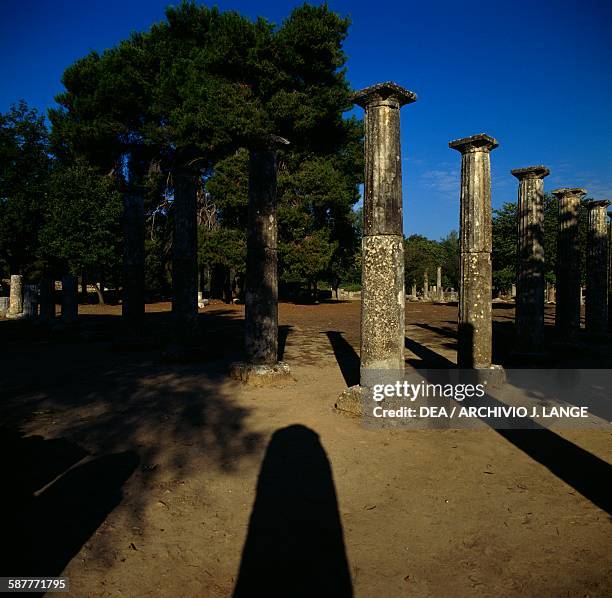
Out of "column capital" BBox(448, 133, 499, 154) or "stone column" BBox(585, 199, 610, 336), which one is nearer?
"column capital" BBox(448, 133, 499, 154)

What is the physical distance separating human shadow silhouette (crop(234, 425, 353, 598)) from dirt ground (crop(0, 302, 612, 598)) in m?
0.01

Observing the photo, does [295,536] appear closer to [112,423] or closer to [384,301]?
[112,423]

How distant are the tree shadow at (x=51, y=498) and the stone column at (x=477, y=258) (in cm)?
622

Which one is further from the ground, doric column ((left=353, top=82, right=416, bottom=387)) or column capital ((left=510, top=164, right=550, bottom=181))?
column capital ((left=510, top=164, right=550, bottom=181))

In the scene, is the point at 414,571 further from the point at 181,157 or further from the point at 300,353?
the point at 181,157

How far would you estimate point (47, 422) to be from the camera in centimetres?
577

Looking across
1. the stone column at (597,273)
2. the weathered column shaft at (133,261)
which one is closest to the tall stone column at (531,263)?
the stone column at (597,273)

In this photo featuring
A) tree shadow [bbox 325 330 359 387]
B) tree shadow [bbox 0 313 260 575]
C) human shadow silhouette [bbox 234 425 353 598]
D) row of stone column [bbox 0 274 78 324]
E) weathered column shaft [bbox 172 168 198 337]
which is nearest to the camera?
human shadow silhouette [bbox 234 425 353 598]

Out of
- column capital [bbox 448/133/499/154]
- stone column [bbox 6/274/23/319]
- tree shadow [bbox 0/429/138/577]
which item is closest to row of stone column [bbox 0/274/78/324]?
stone column [bbox 6/274/23/319]

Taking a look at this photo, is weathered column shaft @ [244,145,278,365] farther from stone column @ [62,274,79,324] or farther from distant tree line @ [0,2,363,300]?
distant tree line @ [0,2,363,300]

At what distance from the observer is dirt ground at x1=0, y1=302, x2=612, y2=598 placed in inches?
114

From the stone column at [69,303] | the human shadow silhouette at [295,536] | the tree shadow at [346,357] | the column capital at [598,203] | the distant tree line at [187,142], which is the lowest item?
the human shadow silhouette at [295,536]

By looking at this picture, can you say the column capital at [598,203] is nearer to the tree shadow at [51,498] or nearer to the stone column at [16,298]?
the tree shadow at [51,498]

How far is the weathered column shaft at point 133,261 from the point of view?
12016 mm
